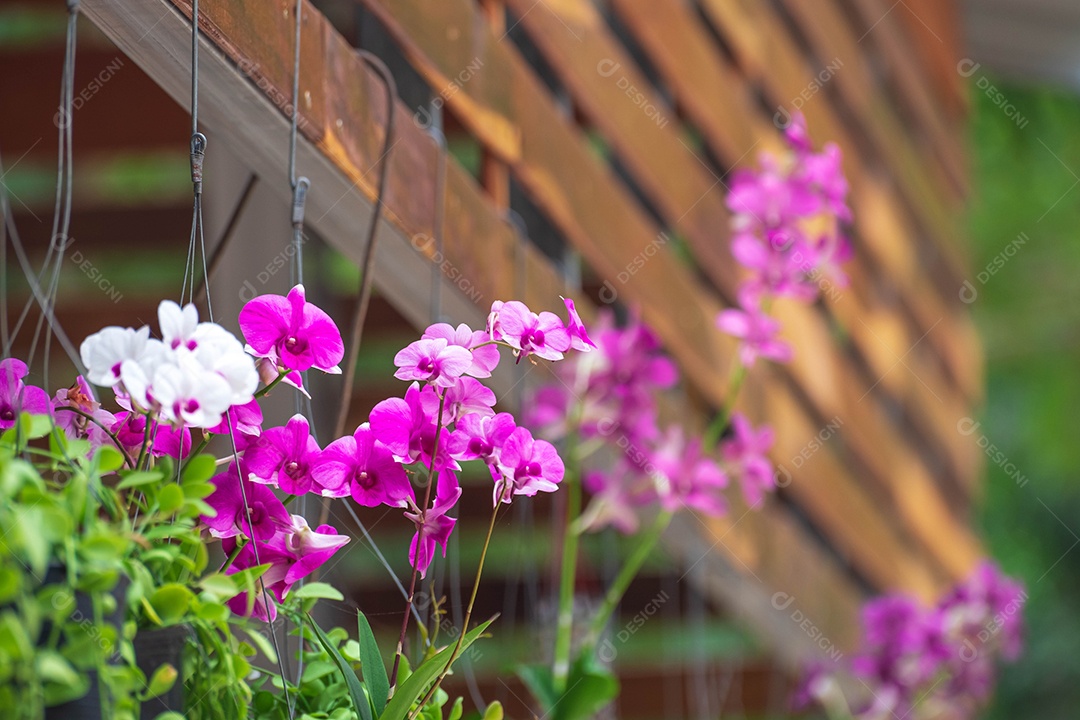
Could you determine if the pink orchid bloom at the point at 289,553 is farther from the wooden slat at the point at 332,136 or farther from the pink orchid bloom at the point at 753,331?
the pink orchid bloom at the point at 753,331

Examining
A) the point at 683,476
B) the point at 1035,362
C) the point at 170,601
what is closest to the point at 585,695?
the point at 683,476

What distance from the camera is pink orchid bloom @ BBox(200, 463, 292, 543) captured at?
1.98ft

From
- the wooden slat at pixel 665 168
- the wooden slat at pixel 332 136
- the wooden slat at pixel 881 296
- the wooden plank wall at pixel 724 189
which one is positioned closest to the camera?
the wooden slat at pixel 332 136

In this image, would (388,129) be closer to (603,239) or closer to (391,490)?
(391,490)

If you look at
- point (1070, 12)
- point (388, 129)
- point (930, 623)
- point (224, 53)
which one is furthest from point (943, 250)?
point (224, 53)

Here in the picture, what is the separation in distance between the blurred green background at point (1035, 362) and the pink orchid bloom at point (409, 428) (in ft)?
21.6

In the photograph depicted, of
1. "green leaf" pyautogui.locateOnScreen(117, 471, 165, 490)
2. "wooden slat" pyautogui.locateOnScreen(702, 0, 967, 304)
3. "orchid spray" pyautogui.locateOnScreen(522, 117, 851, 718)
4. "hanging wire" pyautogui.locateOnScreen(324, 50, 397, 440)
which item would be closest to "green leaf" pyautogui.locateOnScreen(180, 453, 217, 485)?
"green leaf" pyautogui.locateOnScreen(117, 471, 165, 490)

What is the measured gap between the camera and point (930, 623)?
2000mm

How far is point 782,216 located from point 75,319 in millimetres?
1346

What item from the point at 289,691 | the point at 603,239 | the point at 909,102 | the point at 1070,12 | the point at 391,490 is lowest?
the point at 289,691

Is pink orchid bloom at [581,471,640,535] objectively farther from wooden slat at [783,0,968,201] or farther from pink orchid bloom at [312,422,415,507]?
wooden slat at [783,0,968,201]

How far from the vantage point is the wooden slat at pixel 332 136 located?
82 cm

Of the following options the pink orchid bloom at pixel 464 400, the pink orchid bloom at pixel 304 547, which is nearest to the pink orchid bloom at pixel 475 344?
the pink orchid bloom at pixel 464 400

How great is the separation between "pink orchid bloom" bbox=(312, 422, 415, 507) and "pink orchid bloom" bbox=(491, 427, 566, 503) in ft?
0.17
